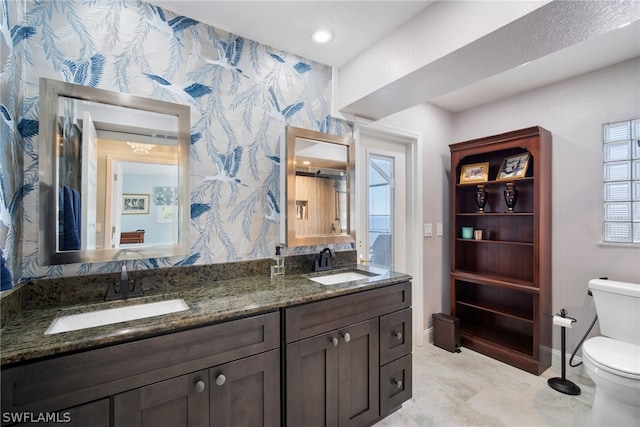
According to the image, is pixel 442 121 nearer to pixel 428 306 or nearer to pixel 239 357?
pixel 428 306

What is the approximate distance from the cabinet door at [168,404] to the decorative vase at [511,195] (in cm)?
277

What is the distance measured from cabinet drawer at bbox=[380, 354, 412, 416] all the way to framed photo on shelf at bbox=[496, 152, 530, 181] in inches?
73.5

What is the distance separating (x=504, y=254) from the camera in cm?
279

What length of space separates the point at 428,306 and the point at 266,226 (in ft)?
6.50

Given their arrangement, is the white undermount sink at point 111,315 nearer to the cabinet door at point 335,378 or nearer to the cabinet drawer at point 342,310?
the cabinet drawer at point 342,310

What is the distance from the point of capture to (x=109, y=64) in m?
1.43

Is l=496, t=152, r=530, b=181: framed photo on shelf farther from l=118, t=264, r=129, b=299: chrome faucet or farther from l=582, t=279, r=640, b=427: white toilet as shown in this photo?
l=118, t=264, r=129, b=299: chrome faucet

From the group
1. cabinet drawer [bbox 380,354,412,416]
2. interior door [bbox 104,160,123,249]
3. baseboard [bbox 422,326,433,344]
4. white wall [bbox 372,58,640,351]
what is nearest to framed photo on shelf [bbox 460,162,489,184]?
white wall [bbox 372,58,640,351]

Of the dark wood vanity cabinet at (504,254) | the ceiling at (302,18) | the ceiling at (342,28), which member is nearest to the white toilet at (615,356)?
the dark wood vanity cabinet at (504,254)

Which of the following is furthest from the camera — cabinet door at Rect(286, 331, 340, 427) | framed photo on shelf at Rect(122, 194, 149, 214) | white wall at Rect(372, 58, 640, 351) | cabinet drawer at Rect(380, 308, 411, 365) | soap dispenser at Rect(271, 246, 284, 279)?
white wall at Rect(372, 58, 640, 351)

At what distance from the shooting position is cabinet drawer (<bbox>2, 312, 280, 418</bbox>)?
2.80ft

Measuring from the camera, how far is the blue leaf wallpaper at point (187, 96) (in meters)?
1.23

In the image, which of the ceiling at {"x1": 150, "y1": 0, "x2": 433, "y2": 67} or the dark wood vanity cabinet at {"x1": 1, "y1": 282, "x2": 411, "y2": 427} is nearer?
the dark wood vanity cabinet at {"x1": 1, "y1": 282, "x2": 411, "y2": 427}

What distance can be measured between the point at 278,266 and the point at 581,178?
2548 millimetres
